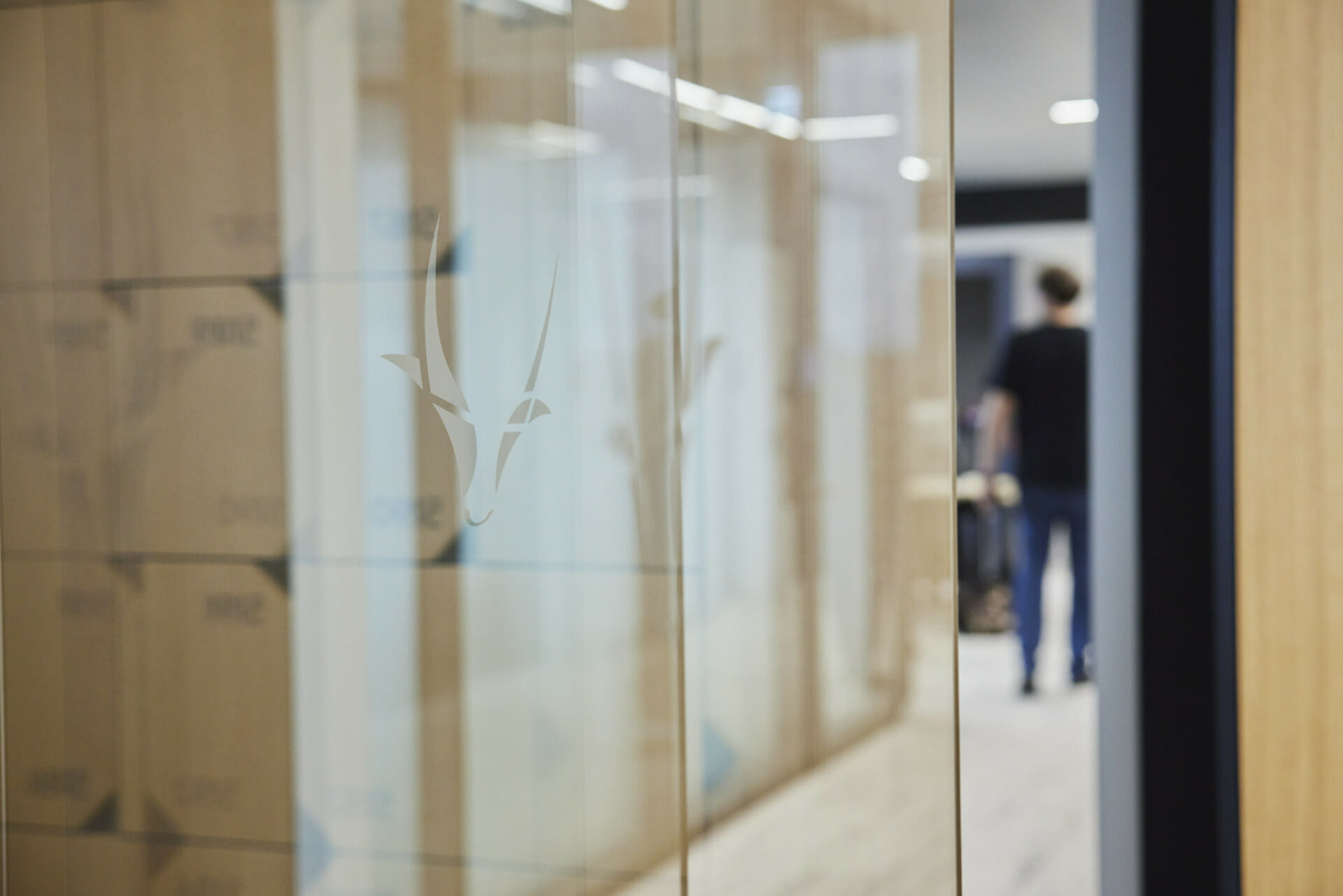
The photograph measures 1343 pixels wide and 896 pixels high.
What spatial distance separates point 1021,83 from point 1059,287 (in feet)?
3.12

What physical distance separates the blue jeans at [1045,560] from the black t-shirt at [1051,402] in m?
0.06

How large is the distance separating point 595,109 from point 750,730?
2.65 ft

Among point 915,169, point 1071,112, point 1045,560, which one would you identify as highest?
point 1071,112

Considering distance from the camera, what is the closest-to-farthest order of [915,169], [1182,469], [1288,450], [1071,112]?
[915,169] → [1288,450] → [1182,469] → [1071,112]

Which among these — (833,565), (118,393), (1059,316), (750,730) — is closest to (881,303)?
(833,565)

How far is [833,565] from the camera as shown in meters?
1.51

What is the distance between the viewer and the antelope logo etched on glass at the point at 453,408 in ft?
4.98

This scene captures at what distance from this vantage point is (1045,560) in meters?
4.35

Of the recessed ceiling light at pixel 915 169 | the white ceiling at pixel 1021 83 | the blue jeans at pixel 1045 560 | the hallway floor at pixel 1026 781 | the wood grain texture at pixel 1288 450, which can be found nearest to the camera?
the recessed ceiling light at pixel 915 169

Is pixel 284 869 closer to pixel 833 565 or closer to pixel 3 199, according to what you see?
pixel 833 565

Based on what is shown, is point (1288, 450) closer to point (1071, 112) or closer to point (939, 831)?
point (939, 831)

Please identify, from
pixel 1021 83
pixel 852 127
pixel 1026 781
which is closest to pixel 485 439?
pixel 852 127

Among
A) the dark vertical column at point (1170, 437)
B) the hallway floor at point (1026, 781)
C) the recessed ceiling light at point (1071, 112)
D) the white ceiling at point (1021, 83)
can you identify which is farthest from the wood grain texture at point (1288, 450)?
the recessed ceiling light at point (1071, 112)

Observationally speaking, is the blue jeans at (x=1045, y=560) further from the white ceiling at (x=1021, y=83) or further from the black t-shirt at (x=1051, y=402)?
the white ceiling at (x=1021, y=83)
